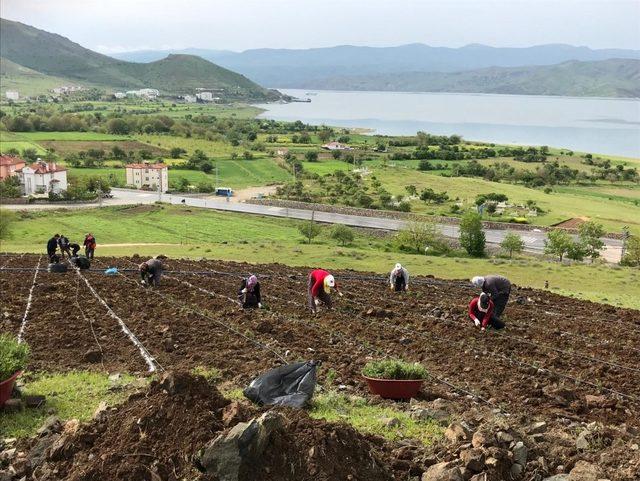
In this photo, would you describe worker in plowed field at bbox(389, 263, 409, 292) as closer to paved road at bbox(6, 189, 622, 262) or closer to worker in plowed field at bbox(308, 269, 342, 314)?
worker in plowed field at bbox(308, 269, 342, 314)

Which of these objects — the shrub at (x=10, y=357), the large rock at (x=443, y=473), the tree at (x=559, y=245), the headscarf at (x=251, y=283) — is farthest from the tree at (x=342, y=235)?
the large rock at (x=443, y=473)

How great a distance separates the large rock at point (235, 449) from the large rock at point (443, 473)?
1.56 meters

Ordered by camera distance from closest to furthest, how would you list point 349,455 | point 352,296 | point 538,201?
point 349,455
point 352,296
point 538,201

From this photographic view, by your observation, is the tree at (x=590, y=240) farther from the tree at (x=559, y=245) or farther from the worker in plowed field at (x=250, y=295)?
the worker in plowed field at (x=250, y=295)

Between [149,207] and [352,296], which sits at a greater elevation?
[352,296]

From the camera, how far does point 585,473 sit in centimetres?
639

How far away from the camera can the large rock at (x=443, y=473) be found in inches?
243

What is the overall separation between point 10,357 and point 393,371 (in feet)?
16.9

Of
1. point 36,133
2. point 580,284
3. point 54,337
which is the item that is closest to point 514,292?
point 580,284

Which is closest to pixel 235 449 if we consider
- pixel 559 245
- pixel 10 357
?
pixel 10 357

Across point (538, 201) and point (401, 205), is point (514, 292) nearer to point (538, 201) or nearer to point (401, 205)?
point (401, 205)

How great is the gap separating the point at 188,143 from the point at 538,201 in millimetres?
75455

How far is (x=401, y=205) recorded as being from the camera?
244 ft

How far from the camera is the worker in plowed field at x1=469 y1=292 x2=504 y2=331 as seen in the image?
14505 mm
